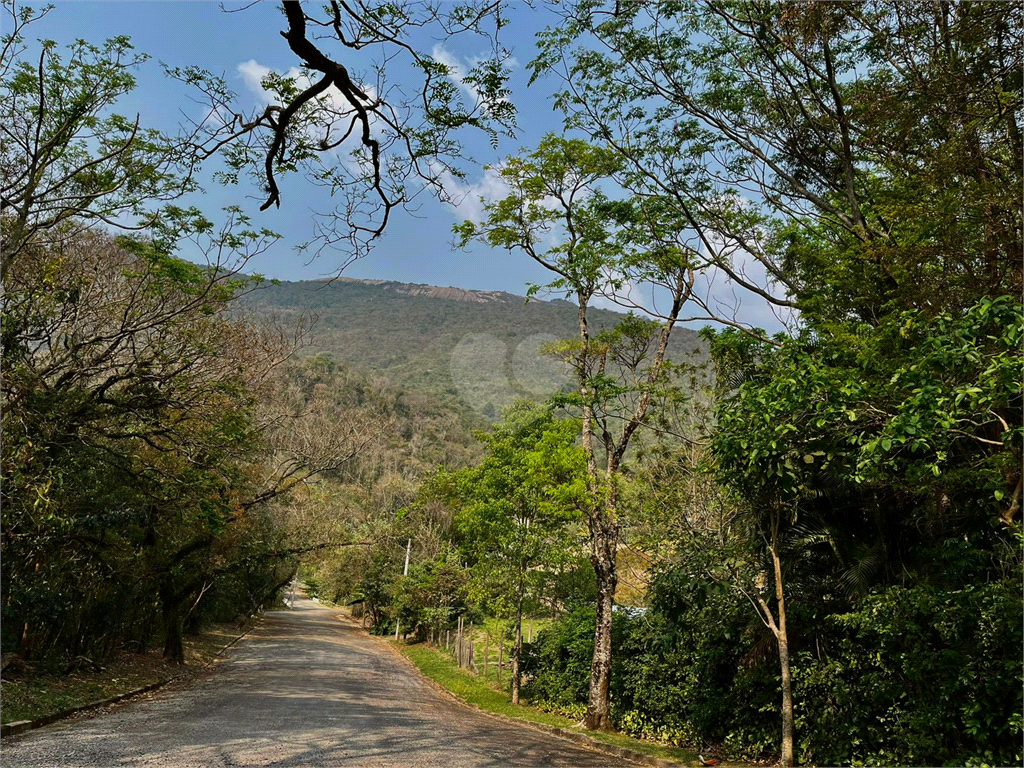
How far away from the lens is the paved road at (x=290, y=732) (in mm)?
7578

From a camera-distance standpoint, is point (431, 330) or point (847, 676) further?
point (431, 330)

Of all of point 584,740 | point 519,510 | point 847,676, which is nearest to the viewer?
point 847,676

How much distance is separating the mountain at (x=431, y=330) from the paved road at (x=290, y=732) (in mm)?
68188

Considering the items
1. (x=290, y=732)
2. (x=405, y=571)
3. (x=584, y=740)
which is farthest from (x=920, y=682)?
(x=405, y=571)

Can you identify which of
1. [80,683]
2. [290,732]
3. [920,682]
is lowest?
[80,683]

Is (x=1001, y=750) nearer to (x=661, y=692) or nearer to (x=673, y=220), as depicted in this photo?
(x=661, y=692)

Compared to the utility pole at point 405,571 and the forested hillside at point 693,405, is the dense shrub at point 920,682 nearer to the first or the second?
the forested hillside at point 693,405

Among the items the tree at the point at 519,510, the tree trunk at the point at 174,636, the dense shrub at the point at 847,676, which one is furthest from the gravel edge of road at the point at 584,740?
the tree trunk at the point at 174,636

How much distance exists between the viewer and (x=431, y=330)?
5354 inches

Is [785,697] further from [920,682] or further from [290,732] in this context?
[290,732]

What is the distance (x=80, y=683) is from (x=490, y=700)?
8.81m

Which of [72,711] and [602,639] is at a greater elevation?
[602,639]

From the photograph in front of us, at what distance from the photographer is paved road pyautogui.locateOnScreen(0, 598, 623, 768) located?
7578 millimetres

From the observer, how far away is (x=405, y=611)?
31312 millimetres
